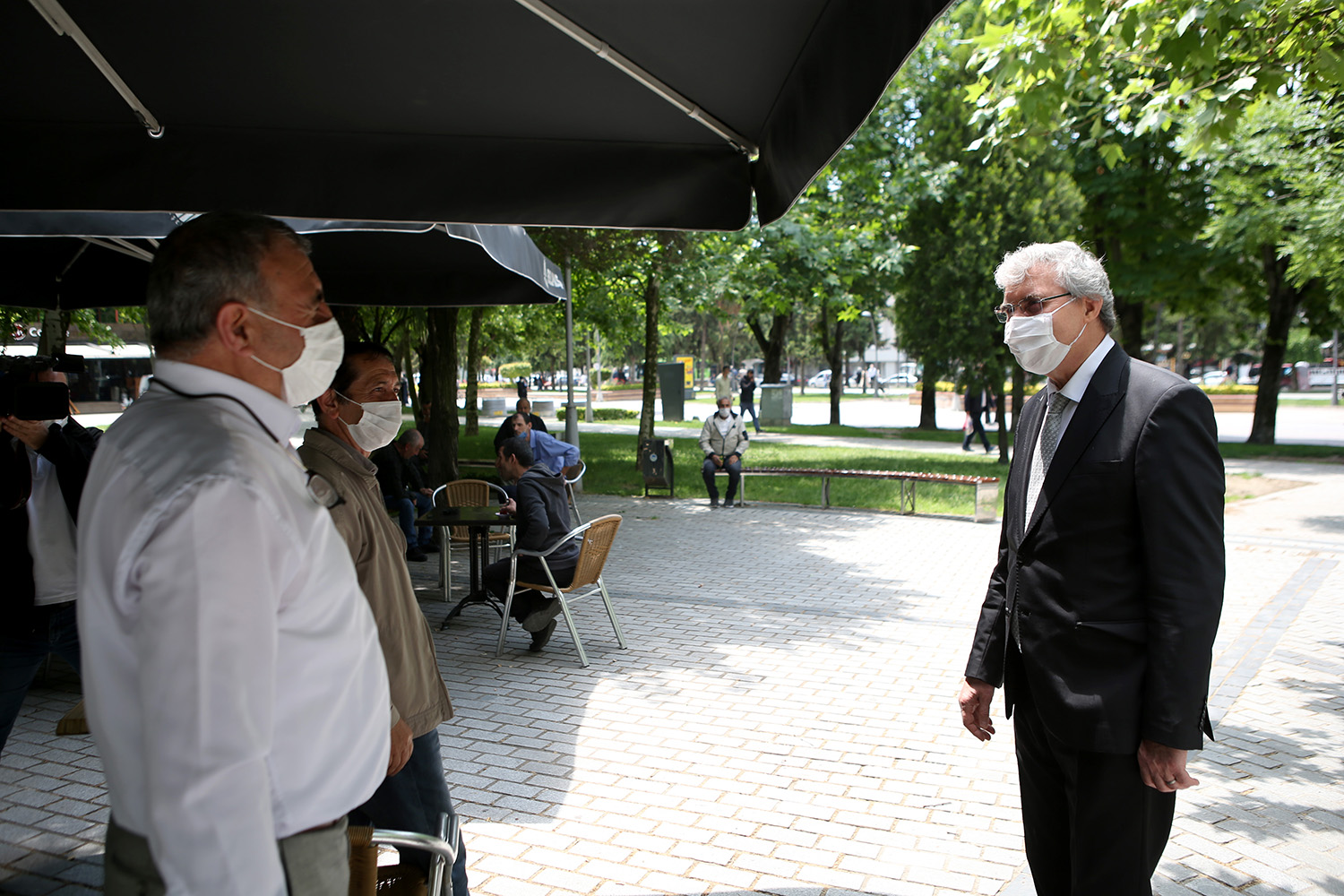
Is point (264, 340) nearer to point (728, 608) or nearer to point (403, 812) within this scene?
point (403, 812)

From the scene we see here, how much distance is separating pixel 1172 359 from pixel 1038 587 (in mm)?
80284

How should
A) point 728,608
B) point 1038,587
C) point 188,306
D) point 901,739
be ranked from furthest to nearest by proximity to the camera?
point 728,608 → point 901,739 → point 1038,587 → point 188,306

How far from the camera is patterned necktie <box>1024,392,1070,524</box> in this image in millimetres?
2678

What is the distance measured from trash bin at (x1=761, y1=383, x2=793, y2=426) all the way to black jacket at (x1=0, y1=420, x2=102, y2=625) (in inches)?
1119

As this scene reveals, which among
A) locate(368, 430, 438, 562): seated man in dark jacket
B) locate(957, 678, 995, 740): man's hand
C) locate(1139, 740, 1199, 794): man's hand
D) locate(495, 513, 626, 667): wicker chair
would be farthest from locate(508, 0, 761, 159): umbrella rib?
locate(368, 430, 438, 562): seated man in dark jacket

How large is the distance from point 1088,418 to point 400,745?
6.44ft

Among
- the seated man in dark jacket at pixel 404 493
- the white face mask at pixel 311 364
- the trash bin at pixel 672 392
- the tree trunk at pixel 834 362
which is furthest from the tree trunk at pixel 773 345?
the white face mask at pixel 311 364

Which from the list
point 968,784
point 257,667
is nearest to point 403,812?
point 257,667

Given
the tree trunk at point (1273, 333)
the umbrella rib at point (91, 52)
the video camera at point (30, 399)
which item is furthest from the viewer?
the tree trunk at point (1273, 333)

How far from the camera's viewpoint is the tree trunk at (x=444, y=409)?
45.4 feet

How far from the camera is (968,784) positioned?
442 cm

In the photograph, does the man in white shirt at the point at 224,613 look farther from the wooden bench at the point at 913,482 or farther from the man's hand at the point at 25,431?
the wooden bench at the point at 913,482

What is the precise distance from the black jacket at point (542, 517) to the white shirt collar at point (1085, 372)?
4365mm

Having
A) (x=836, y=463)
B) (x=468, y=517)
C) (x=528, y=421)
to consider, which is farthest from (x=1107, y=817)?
(x=836, y=463)
